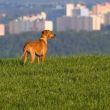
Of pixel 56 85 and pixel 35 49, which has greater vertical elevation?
pixel 35 49

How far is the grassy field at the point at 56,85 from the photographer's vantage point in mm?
8906

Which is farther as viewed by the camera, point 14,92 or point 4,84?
point 4,84

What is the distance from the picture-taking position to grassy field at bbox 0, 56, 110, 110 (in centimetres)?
891

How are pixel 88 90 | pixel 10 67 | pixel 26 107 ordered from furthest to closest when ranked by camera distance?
pixel 10 67
pixel 88 90
pixel 26 107

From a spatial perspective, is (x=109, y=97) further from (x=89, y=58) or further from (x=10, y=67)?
(x=89, y=58)

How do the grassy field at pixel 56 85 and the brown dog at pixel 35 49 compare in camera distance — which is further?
the brown dog at pixel 35 49

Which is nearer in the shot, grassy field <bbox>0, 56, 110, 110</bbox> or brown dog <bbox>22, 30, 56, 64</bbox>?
grassy field <bbox>0, 56, 110, 110</bbox>

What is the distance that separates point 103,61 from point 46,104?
5.91 metres

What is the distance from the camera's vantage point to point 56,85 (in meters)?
10.7

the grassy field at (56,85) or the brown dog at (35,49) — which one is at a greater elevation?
the brown dog at (35,49)

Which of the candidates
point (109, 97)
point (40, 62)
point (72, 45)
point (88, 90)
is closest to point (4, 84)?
point (88, 90)

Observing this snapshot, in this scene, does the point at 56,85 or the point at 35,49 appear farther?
the point at 35,49

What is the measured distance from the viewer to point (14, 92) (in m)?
10.1

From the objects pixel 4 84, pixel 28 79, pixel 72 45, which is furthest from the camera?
pixel 72 45
